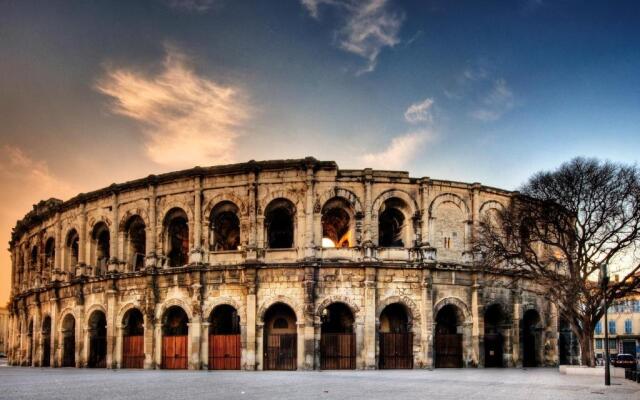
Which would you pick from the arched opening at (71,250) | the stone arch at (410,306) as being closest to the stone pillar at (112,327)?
the arched opening at (71,250)

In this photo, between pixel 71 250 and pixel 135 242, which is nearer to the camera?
pixel 135 242

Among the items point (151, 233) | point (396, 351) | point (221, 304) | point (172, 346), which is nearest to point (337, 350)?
point (396, 351)

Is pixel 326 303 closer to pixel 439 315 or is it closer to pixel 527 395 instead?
pixel 439 315

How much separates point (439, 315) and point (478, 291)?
7.79ft

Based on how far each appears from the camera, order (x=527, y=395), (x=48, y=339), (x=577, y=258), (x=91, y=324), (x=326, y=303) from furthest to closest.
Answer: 1. (x=48, y=339)
2. (x=91, y=324)
3. (x=326, y=303)
4. (x=577, y=258)
5. (x=527, y=395)

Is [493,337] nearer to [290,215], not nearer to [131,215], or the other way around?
[290,215]

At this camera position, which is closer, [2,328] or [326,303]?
[326,303]

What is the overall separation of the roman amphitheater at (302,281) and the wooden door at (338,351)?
5cm

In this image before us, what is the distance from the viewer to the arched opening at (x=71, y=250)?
122 ft

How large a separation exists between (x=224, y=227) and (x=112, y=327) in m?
7.68

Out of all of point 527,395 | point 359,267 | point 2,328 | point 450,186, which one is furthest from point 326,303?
point 2,328

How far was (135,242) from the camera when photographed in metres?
34.1

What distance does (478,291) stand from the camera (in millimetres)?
29828

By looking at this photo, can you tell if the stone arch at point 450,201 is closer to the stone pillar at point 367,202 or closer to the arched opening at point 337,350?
the stone pillar at point 367,202
